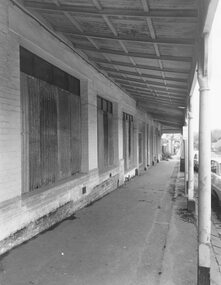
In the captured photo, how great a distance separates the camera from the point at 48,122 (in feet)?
19.6

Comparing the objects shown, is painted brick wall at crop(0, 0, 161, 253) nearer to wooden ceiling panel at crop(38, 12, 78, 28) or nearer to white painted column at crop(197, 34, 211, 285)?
wooden ceiling panel at crop(38, 12, 78, 28)

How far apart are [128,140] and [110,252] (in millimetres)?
9342

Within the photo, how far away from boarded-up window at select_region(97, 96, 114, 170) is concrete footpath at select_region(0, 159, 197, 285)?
8.21ft

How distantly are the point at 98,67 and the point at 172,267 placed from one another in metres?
5.97

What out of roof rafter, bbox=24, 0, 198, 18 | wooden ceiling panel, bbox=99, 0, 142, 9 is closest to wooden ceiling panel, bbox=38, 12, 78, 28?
roof rafter, bbox=24, 0, 198, 18

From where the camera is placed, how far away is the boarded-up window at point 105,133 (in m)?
9.34

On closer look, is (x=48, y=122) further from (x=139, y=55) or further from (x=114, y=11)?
(x=114, y=11)

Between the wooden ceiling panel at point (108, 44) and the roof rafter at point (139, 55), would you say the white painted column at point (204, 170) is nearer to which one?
the roof rafter at point (139, 55)

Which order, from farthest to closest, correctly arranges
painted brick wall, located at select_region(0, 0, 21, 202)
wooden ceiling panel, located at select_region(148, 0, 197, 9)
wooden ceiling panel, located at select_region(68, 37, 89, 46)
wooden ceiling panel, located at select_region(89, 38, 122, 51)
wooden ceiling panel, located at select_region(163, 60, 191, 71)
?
1. wooden ceiling panel, located at select_region(68, 37, 89, 46)
2. wooden ceiling panel, located at select_region(163, 60, 191, 71)
3. wooden ceiling panel, located at select_region(89, 38, 122, 51)
4. painted brick wall, located at select_region(0, 0, 21, 202)
5. wooden ceiling panel, located at select_region(148, 0, 197, 9)

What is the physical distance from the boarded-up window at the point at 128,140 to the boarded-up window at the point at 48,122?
5.47m

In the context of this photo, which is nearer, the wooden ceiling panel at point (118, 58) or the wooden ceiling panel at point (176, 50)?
the wooden ceiling panel at point (176, 50)

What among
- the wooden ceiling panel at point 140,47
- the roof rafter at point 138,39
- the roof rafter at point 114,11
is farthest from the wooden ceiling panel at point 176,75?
the roof rafter at point 114,11

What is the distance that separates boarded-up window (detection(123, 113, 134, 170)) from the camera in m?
12.9

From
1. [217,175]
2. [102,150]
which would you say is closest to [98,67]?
[102,150]
